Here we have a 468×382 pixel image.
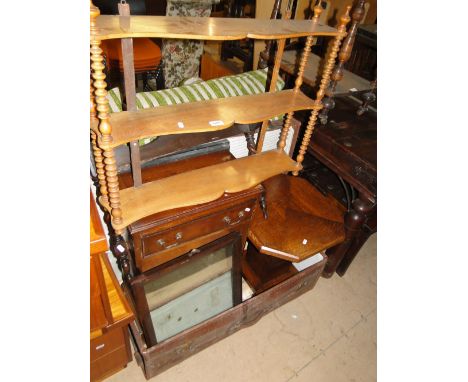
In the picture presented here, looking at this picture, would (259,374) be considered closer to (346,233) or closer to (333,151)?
(346,233)

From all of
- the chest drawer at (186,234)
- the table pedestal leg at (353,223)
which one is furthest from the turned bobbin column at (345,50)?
the chest drawer at (186,234)

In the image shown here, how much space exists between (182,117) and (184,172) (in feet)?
1.28

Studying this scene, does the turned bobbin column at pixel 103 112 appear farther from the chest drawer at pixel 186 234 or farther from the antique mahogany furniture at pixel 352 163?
the antique mahogany furniture at pixel 352 163

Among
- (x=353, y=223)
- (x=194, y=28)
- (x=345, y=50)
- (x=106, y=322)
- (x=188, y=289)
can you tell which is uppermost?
(x=194, y=28)

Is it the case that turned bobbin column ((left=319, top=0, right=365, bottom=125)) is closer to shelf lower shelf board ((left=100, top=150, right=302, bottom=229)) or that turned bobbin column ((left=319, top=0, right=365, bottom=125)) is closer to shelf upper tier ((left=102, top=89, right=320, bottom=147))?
shelf upper tier ((left=102, top=89, right=320, bottom=147))

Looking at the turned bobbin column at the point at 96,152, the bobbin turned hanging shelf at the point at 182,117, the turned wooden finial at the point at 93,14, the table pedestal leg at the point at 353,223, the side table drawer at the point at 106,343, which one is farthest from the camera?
the table pedestal leg at the point at 353,223

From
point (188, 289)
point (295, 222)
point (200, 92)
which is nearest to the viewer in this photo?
point (188, 289)

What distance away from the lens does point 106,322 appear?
57.6 inches

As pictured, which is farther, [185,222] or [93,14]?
[185,222]

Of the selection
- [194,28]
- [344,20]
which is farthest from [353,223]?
[194,28]

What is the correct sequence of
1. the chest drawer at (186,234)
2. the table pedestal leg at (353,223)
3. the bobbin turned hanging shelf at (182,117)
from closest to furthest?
the bobbin turned hanging shelf at (182,117) → the chest drawer at (186,234) → the table pedestal leg at (353,223)

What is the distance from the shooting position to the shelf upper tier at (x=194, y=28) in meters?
1.01

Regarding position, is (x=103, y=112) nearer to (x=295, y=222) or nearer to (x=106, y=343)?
(x=106, y=343)

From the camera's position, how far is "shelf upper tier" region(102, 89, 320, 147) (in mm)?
1231
